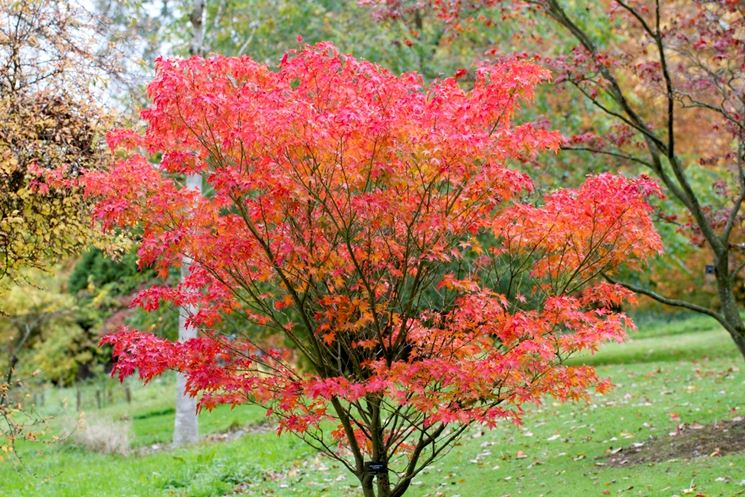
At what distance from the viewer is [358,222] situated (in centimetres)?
571

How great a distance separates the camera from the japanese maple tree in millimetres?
5086

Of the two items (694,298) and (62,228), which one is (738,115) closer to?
(62,228)

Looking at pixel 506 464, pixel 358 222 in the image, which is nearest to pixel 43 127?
pixel 358 222

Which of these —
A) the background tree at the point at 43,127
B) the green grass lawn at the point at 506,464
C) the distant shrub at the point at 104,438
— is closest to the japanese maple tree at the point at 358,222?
the background tree at the point at 43,127

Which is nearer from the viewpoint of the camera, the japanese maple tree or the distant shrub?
the japanese maple tree

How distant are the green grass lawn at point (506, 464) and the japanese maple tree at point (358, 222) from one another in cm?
197

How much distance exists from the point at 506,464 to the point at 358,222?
4.94 m

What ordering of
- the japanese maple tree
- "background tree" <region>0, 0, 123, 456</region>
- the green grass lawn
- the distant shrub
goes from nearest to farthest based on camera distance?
the japanese maple tree < "background tree" <region>0, 0, 123, 456</region> < the green grass lawn < the distant shrub

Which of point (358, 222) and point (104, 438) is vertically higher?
point (358, 222)

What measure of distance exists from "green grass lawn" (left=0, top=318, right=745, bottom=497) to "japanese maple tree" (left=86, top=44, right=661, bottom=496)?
197cm

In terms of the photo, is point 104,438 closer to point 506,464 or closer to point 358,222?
point 506,464

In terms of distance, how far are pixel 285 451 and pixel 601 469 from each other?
4.82 meters

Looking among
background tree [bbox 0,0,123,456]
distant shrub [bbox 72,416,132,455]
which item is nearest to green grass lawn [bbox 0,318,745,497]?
distant shrub [bbox 72,416,132,455]

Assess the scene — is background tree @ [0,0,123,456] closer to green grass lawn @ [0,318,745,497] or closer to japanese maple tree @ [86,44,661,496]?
japanese maple tree @ [86,44,661,496]
